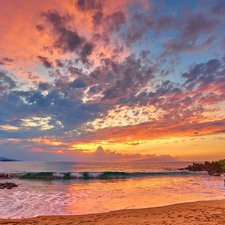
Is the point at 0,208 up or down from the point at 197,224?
down

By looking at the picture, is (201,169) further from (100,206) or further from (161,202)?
(100,206)

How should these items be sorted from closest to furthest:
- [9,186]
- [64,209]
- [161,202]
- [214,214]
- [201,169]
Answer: [214,214], [64,209], [161,202], [9,186], [201,169]

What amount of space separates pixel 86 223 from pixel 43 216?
3.93 metres

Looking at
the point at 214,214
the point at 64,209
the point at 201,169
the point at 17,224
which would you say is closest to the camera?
the point at 17,224

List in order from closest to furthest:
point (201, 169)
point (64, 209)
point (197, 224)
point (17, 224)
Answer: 1. point (197, 224)
2. point (17, 224)
3. point (64, 209)
4. point (201, 169)

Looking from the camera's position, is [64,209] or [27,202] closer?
[64,209]

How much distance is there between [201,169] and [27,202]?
2619 inches

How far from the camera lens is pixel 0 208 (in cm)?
1380

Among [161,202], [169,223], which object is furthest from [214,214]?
[161,202]

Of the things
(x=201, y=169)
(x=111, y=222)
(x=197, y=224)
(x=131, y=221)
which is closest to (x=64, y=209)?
(x=111, y=222)

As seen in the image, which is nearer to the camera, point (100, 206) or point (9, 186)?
point (100, 206)

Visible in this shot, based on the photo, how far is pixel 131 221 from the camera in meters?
10.3

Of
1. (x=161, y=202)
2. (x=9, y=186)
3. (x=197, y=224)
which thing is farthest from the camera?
(x=9, y=186)

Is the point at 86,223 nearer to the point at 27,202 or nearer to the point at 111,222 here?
the point at 111,222
